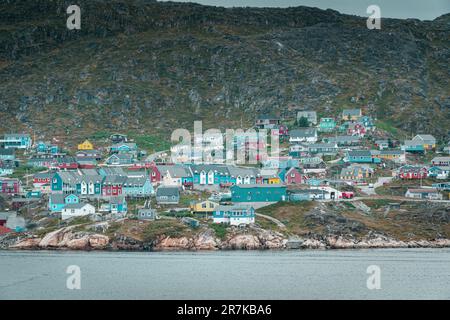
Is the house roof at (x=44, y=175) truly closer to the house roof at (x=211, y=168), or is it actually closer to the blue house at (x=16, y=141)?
the house roof at (x=211, y=168)

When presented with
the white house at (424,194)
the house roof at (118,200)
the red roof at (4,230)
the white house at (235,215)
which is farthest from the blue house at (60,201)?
the white house at (424,194)

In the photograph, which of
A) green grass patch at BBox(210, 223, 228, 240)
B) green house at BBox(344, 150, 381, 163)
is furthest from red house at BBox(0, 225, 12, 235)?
green house at BBox(344, 150, 381, 163)

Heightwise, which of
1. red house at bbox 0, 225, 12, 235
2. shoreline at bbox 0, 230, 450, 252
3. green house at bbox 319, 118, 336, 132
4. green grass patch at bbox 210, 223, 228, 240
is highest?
green house at bbox 319, 118, 336, 132

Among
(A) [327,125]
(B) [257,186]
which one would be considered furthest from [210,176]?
(A) [327,125]

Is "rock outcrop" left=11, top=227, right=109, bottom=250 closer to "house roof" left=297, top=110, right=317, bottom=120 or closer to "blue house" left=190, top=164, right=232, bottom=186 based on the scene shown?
"blue house" left=190, top=164, right=232, bottom=186

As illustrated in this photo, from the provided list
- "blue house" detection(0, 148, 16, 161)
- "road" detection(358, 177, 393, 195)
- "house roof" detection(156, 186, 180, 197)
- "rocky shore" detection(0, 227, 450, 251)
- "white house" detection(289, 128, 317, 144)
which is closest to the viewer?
"rocky shore" detection(0, 227, 450, 251)
